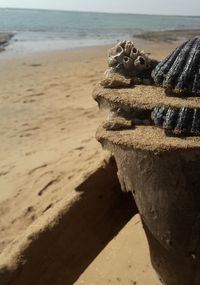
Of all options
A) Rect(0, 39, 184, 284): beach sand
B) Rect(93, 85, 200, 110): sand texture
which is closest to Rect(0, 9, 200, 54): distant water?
Rect(0, 39, 184, 284): beach sand

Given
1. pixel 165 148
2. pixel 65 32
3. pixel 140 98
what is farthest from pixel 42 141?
pixel 65 32

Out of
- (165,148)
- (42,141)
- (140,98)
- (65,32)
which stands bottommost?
(65,32)

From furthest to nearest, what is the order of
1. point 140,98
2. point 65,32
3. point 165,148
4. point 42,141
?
point 65,32 → point 42,141 → point 140,98 → point 165,148

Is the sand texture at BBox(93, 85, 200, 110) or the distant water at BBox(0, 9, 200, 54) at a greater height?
the sand texture at BBox(93, 85, 200, 110)

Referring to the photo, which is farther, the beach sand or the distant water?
the distant water

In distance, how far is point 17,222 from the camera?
3.52 meters

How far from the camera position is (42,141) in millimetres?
5395

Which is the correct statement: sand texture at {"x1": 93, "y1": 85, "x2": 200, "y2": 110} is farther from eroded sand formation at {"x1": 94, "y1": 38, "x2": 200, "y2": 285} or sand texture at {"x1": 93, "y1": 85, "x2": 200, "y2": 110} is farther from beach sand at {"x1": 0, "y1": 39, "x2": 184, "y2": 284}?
beach sand at {"x1": 0, "y1": 39, "x2": 184, "y2": 284}

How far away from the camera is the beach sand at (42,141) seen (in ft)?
12.1

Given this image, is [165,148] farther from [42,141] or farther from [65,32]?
[65,32]

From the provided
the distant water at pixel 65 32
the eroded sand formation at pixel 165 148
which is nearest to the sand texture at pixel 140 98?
the eroded sand formation at pixel 165 148

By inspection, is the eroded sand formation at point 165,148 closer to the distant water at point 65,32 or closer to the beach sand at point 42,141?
the beach sand at point 42,141

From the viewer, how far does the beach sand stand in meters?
3.70

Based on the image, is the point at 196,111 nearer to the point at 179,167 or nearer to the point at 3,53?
the point at 179,167
